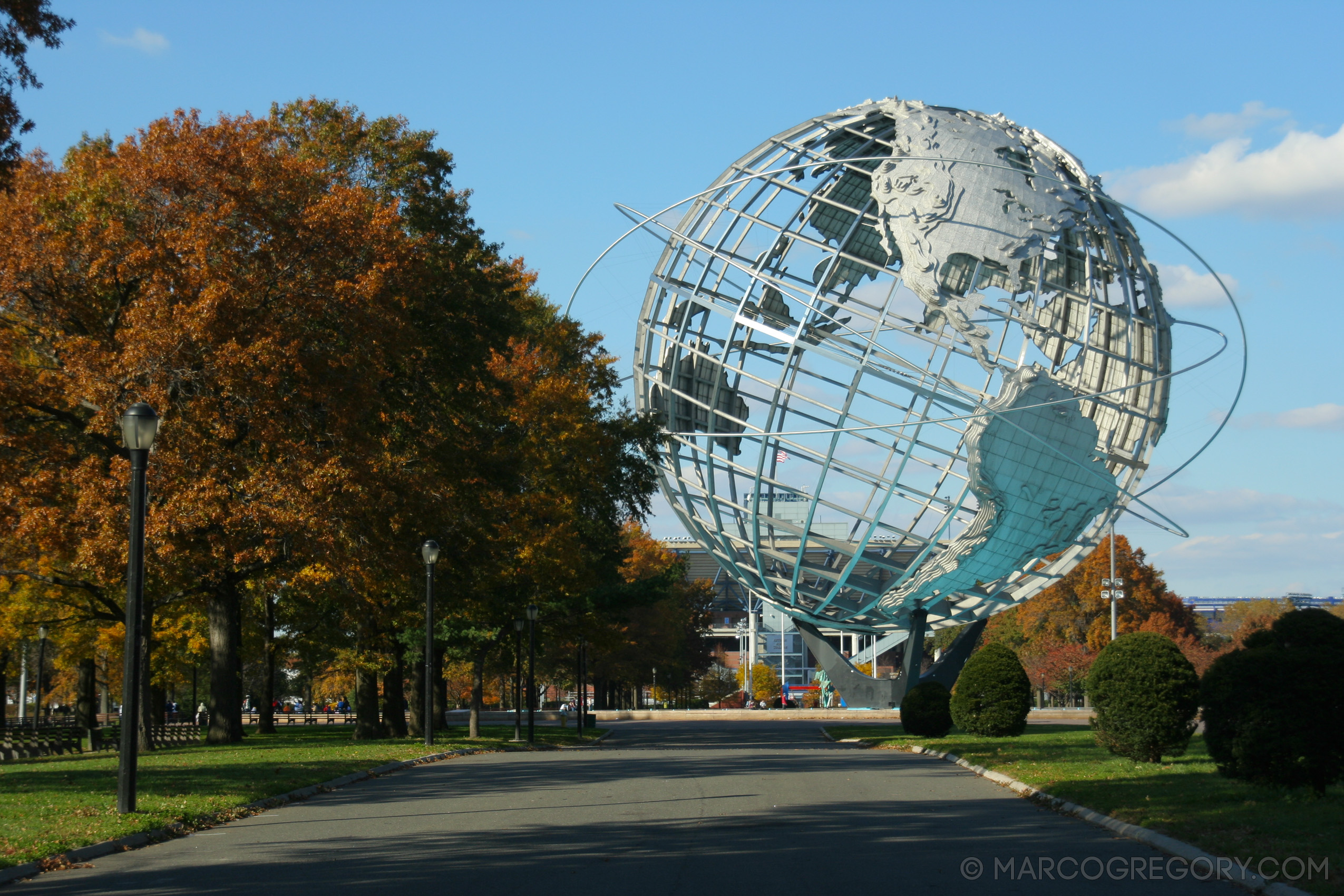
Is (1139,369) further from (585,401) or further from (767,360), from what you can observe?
(585,401)

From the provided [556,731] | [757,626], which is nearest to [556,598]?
[556,731]

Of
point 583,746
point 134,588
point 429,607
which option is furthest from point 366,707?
point 134,588

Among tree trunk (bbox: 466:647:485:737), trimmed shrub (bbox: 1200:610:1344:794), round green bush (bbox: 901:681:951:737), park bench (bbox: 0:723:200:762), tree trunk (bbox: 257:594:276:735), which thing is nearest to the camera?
trimmed shrub (bbox: 1200:610:1344:794)

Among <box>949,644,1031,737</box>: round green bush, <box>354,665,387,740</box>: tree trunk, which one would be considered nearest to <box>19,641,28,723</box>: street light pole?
<box>354,665,387,740</box>: tree trunk

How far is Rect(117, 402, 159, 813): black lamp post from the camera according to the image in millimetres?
12852

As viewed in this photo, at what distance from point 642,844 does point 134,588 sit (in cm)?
648

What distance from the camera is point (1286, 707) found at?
12797mm

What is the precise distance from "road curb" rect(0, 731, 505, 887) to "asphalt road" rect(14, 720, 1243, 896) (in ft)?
0.54

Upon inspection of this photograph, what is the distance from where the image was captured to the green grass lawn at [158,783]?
11.5m

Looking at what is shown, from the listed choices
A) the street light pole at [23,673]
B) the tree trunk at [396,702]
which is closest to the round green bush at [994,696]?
the tree trunk at [396,702]

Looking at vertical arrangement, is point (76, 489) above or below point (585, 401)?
below

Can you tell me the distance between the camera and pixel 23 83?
48.8 ft

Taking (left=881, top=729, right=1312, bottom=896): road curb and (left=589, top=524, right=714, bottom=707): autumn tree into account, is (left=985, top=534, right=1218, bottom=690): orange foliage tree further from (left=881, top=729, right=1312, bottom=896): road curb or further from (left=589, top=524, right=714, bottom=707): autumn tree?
(left=881, top=729, right=1312, bottom=896): road curb

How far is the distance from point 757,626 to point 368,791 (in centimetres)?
9244
